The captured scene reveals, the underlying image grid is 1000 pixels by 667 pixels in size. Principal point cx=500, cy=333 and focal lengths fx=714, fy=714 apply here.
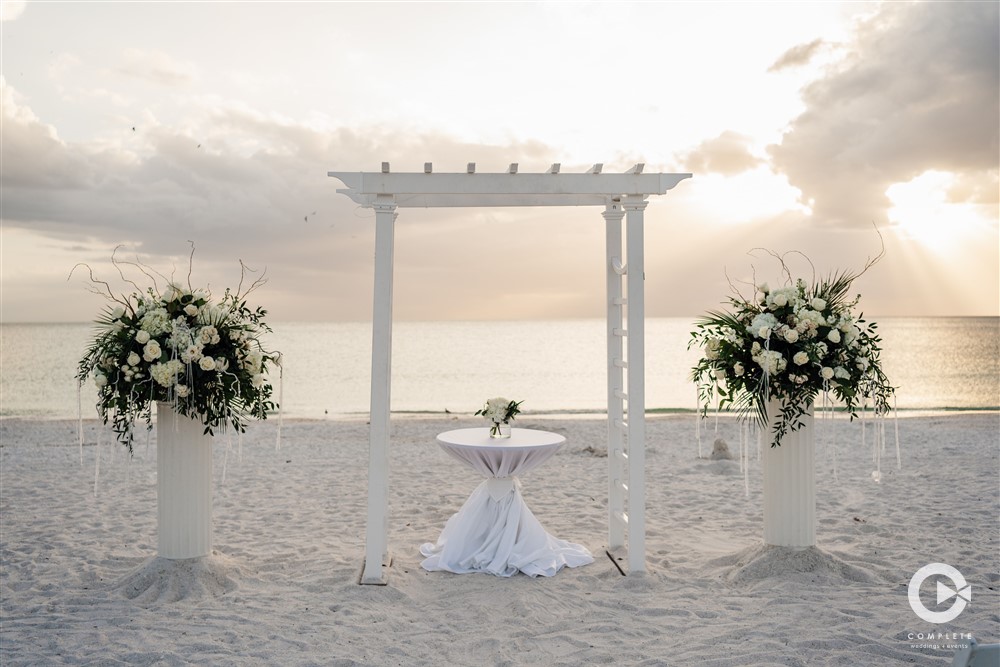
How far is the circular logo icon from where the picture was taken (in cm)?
435

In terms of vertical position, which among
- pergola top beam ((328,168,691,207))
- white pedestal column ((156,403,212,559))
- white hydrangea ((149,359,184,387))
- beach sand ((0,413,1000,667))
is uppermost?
pergola top beam ((328,168,691,207))

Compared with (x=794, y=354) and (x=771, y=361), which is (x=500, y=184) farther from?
(x=794, y=354)

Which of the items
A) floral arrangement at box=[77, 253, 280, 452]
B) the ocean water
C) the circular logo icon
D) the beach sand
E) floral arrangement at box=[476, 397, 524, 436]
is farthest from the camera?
the ocean water

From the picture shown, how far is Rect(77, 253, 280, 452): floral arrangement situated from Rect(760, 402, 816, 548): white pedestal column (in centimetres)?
369

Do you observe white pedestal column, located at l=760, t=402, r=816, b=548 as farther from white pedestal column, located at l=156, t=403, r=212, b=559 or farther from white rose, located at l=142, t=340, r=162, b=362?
white rose, located at l=142, t=340, r=162, b=362

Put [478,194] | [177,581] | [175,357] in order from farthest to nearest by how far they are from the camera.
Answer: [478,194] < [177,581] < [175,357]

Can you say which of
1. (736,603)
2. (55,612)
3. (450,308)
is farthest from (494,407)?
(450,308)

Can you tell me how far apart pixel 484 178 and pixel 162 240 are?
40.1 m

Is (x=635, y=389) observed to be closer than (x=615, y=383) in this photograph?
Yes

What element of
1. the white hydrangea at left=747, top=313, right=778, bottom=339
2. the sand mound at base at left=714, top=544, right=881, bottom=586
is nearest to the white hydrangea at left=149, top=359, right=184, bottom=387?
the white hydrangea at left=747, top=313, right=778, bottom=339

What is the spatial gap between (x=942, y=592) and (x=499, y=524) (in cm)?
304

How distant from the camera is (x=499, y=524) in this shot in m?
5.50

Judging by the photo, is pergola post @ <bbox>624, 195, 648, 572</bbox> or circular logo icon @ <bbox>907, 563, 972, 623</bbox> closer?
circular logo icon @ <bbox>907, 563, 972, 623</bbox>

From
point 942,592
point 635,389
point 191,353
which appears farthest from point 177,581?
point 942,592
